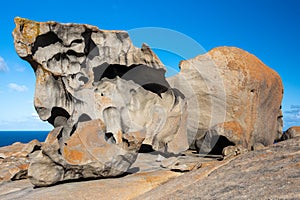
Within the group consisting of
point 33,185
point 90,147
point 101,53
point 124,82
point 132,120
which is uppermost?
point 101,53

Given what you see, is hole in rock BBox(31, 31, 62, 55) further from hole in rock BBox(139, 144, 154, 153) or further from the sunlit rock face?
hole in rock BBox(139, 144, 154, 153)

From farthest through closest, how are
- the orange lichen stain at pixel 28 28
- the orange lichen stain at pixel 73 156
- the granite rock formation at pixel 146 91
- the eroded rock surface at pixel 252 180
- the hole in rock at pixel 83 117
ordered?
1. the hole in rock at pixel 83 117
2. the orange lichen stain at pixel 28 28
3. the granite rock formation at pixel 146 91
4. the orange lichen stain at pixel 73 156
5. the eroded rock surface at pixel 252 180

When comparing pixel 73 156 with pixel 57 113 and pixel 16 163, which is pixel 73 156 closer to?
pixel 16 163

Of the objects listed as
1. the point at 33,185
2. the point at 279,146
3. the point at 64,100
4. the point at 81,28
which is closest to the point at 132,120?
the point at 64,100

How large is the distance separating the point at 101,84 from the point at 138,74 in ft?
7.58

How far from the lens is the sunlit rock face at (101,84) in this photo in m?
14.9

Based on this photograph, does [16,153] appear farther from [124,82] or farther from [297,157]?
[297,157]

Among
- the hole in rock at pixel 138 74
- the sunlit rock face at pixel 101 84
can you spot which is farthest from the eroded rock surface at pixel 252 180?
the hole in rock at pixel 138 74

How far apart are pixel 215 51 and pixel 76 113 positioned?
8601 mm

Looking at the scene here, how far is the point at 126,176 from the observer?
9430 millimetres

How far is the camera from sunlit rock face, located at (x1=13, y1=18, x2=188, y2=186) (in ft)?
49.0

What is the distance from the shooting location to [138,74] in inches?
663

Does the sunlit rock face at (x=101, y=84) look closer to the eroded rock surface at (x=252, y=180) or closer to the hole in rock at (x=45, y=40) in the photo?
the hole in rock at (x=45, y=40)

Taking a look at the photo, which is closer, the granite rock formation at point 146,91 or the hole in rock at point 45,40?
the granite rock formation at point 146,91
